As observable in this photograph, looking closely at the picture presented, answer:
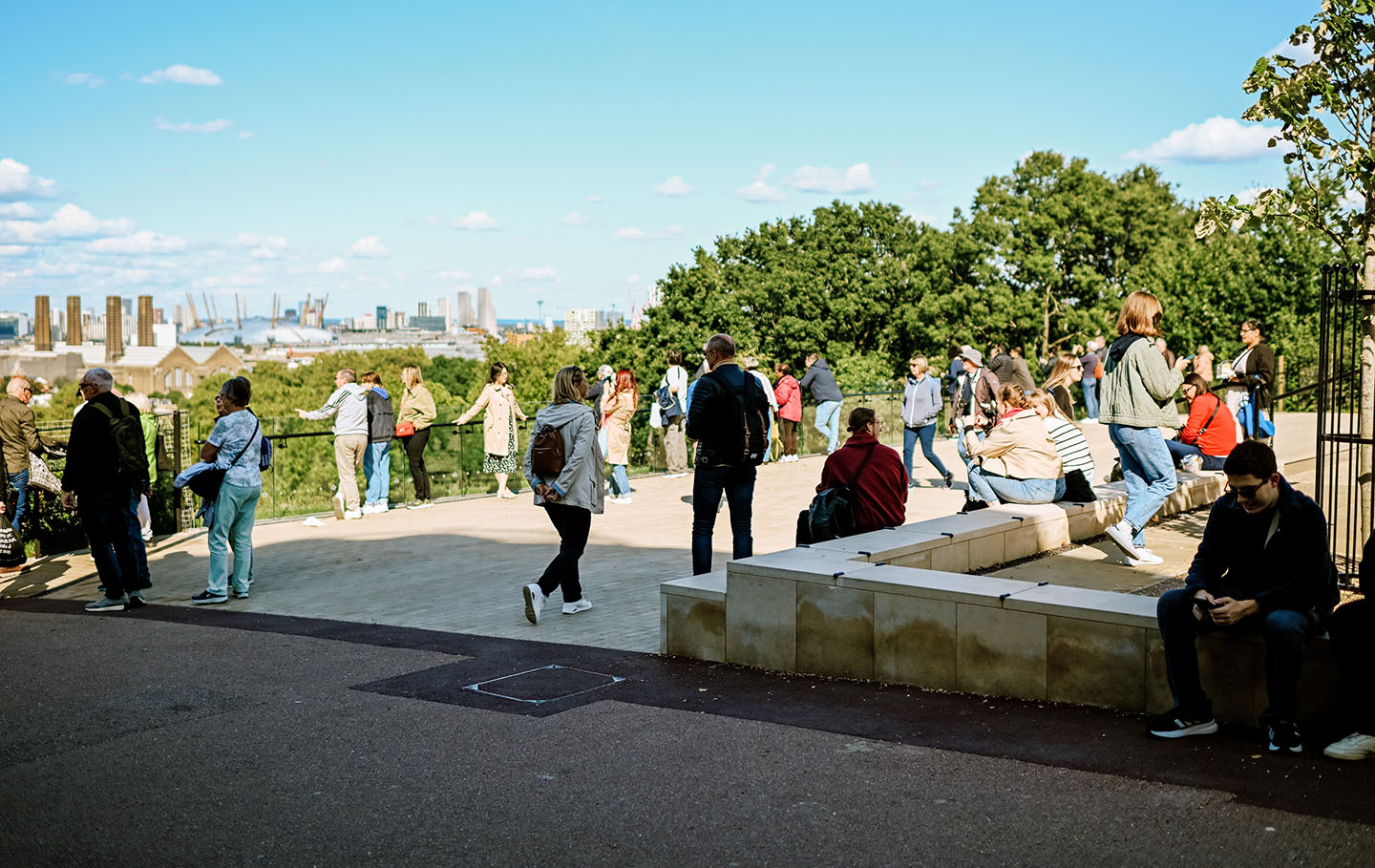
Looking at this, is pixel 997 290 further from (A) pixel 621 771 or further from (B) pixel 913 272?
(A) pixel 621 771

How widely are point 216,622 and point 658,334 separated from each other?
167ft

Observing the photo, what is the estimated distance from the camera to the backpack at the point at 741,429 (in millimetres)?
9117

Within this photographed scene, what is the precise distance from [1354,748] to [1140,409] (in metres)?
4.02


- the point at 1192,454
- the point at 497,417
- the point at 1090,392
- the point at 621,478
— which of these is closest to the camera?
the point at 1192,454

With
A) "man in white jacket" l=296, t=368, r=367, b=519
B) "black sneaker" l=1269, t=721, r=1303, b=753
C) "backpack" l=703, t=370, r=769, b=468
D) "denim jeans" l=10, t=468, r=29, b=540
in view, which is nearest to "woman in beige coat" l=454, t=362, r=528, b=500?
"man in white jacket" l=296, t=368, r=367, b=519

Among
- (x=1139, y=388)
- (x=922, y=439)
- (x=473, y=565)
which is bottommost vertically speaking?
(x=473, y=565)

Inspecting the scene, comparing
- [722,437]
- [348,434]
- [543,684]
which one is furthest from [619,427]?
[543,684]

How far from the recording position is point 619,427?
16578mm

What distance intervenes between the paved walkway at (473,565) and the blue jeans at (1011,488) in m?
0.84

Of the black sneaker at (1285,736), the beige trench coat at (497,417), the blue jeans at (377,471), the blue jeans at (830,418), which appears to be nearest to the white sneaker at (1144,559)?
the black sneaker at (1285,736)

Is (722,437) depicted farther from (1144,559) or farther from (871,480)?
(1144,559)

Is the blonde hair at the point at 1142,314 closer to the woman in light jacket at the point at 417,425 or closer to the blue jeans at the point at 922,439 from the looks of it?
the blue jeans at the point at 922,439

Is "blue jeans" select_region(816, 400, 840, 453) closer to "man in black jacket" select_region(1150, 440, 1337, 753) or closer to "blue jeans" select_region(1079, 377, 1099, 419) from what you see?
"blue jeans" select_region(1079, 377, 1099, 419)

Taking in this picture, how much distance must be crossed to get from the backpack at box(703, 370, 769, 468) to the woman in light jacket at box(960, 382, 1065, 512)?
2.07 metres
